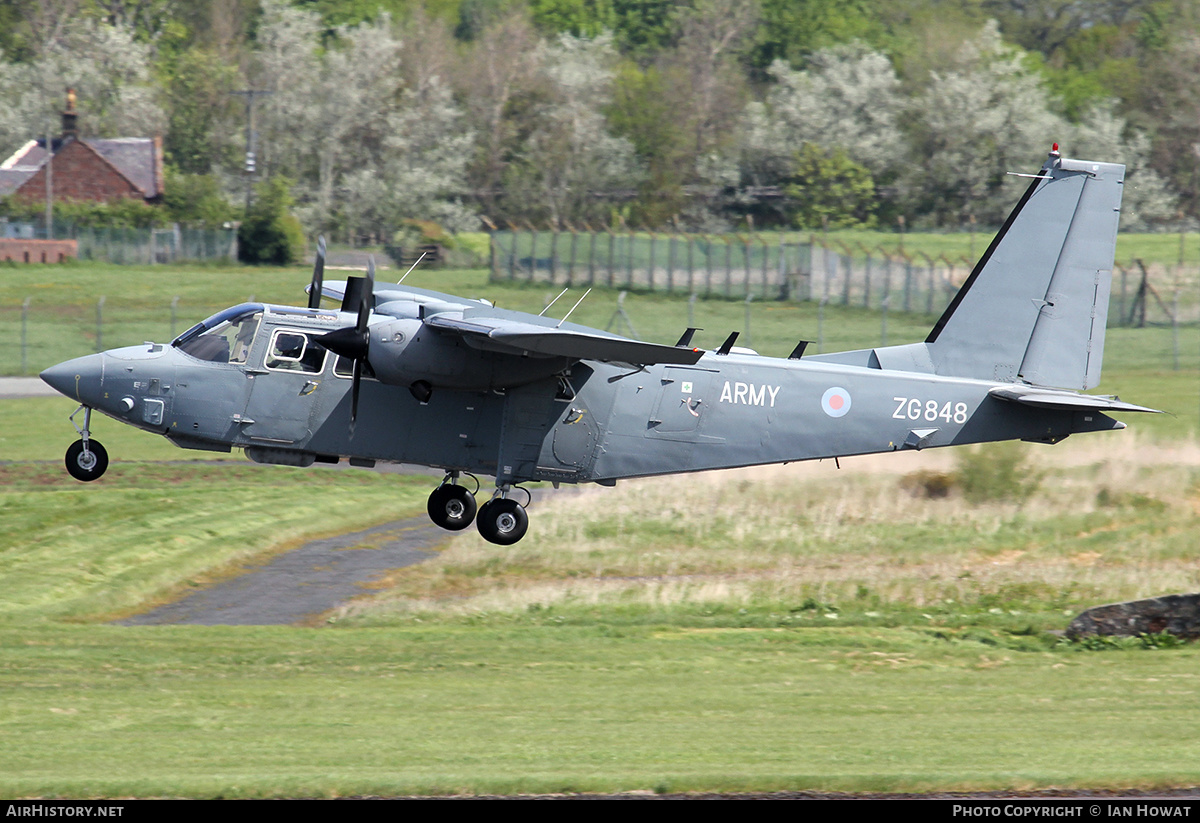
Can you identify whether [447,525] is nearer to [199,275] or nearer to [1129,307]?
[1129,307]

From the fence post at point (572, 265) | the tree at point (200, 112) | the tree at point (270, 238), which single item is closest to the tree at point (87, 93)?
the tree at point (200, 112)

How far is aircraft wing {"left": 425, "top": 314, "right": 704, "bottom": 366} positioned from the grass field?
697 centimetres

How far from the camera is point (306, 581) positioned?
38.7m

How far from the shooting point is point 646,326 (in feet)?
231

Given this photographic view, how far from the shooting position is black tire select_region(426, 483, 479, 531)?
2494cm

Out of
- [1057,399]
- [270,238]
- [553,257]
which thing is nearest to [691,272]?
[553,257]

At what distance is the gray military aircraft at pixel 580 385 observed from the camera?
910 inches

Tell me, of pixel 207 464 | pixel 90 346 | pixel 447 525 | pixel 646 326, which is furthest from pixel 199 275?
pixel 447 525

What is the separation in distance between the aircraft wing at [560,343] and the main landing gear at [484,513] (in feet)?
11.3

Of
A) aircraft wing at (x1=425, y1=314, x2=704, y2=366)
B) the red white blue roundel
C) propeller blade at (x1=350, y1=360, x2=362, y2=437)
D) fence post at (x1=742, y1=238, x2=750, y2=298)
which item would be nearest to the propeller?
propeller blade at (x1=350, y1=360, x2=362, y2=437)

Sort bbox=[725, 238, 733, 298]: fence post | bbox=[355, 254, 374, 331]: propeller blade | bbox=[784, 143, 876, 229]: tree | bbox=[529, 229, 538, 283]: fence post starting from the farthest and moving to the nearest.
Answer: bbox=[784, 143, 876, 229]: tree, bbox=[529, 229, 538, 283]: fence post, bbox=[725, 238, 733, 298]: fence post, bbox=[355, 254, 374, 331]: propeller blade

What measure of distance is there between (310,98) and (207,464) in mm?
73757

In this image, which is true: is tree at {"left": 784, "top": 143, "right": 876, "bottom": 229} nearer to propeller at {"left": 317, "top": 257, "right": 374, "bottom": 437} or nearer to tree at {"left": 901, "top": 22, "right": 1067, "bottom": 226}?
tree at {"left": 901, "top": 22, "right": 1067, "bottom": 226}

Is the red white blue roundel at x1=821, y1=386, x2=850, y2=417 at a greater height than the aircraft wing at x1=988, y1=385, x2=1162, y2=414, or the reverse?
the aircraft wing at x1=988, y1=385, x2=1162, y2=414
